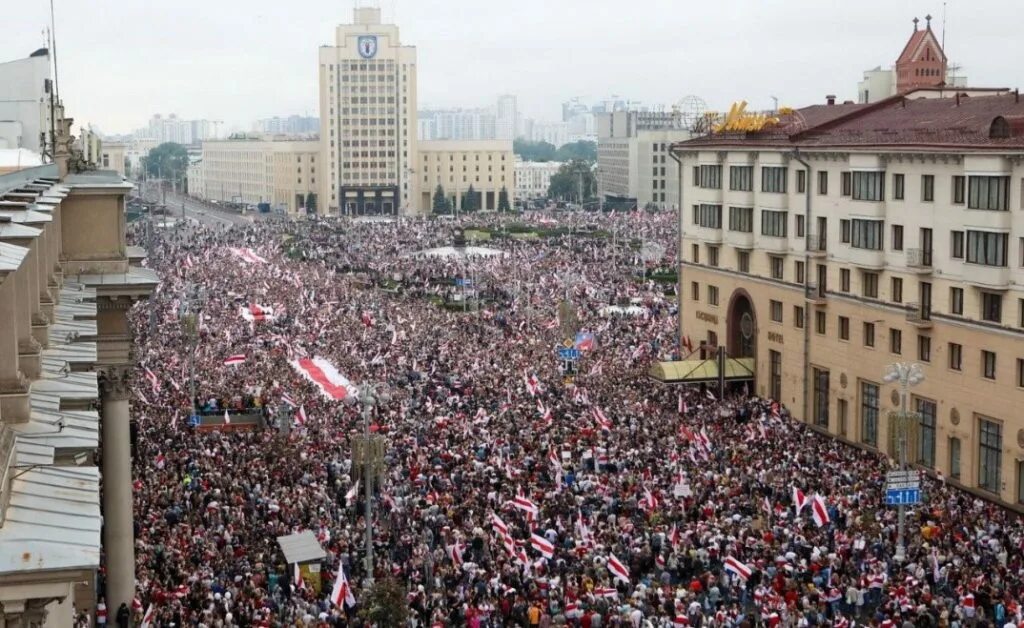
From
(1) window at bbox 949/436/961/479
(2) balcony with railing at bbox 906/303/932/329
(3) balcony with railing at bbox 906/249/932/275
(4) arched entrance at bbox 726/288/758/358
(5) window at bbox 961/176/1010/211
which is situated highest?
(5) window at bbox 961/176/1010/211

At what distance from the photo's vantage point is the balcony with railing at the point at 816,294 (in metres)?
55.0

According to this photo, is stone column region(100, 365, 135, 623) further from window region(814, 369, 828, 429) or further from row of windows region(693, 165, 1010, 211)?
window region(814, 369, 828, 429)

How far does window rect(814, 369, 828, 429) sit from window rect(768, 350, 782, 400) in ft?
9.20

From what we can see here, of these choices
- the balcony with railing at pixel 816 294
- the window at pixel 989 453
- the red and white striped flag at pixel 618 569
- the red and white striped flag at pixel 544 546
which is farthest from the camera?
the balcony with railing at pixel 816 294

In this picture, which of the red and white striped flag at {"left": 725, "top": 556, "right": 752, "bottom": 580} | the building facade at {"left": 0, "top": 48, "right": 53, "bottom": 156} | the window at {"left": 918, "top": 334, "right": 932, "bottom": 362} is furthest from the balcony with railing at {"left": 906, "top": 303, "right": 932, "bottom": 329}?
the building facade at {"left": 0, "top": 48, "right": 53, "bottom": 156}

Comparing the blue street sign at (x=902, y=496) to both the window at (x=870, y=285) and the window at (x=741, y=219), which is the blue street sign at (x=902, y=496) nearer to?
the window at (x=870, y=285)

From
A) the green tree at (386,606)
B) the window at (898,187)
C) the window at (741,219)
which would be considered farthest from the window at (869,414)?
the green tree at (386,606)

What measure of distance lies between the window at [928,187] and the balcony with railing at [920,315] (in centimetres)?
335

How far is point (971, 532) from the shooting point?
37.4m

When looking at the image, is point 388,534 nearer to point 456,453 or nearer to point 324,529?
point 324,529

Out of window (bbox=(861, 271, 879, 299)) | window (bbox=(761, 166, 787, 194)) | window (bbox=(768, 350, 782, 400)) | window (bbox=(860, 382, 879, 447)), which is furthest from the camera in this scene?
window (bbox=(768, 350, 782, 400))

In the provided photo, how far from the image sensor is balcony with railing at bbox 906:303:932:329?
158 ft

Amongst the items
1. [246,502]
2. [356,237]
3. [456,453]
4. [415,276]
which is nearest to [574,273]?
[415,276]

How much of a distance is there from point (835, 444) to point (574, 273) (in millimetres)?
52124
